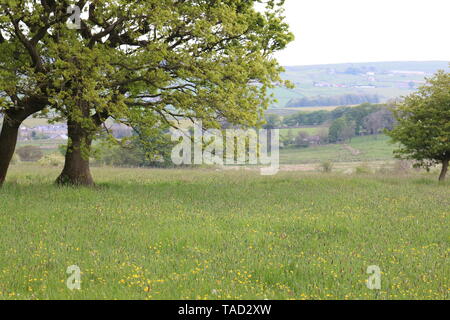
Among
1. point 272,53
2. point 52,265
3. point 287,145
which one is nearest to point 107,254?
point 52,265

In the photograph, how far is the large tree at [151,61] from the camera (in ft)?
62.8

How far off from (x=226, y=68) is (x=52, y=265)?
43.4ft

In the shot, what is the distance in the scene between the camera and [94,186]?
23.1 metres

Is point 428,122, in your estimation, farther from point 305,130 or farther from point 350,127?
point 305,130

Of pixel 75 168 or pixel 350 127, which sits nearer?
pixel 75 168

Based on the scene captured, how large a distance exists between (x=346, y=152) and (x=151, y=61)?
9326 cm

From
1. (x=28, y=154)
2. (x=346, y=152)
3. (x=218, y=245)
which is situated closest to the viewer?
(x=218, y=245)

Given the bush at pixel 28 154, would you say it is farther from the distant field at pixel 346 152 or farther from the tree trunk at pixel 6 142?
the tree trunk at pixel 6 142

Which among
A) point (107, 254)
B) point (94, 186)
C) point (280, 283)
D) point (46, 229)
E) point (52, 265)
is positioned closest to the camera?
point (280, 283)

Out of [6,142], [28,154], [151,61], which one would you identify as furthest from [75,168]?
[28,154]

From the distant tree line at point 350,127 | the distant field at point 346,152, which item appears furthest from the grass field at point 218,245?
the distant tree line at point 350,127

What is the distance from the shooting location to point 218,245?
11852 mm

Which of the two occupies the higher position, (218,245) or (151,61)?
(151,61)
